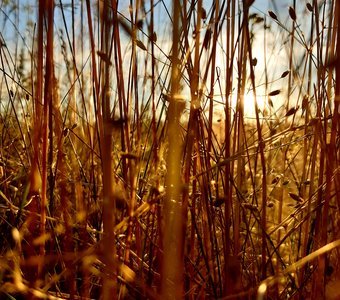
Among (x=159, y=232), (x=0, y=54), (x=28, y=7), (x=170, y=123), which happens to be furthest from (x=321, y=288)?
(x=28, y=7)

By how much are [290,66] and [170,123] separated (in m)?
0.62

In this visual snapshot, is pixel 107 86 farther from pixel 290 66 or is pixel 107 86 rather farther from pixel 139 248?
pixel 290 66

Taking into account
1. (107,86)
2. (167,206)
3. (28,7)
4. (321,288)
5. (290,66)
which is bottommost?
(321,288)

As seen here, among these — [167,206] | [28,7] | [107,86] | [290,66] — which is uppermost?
[28,7]

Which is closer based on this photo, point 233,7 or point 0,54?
point 233,7

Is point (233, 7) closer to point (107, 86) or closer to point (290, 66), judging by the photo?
point (290, 66)

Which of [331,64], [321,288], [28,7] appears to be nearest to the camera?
[331,64]

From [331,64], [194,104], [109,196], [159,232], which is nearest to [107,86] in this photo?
[109,196]

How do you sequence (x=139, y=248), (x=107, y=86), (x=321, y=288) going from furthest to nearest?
(x=139, y=248) < (x=321, y=288) < (x=107, y=86)

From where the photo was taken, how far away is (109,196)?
472 mm

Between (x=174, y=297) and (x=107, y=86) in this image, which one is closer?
(x=107, y=86)

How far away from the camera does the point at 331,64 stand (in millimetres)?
659

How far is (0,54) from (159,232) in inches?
20.2

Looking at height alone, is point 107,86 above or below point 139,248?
above
